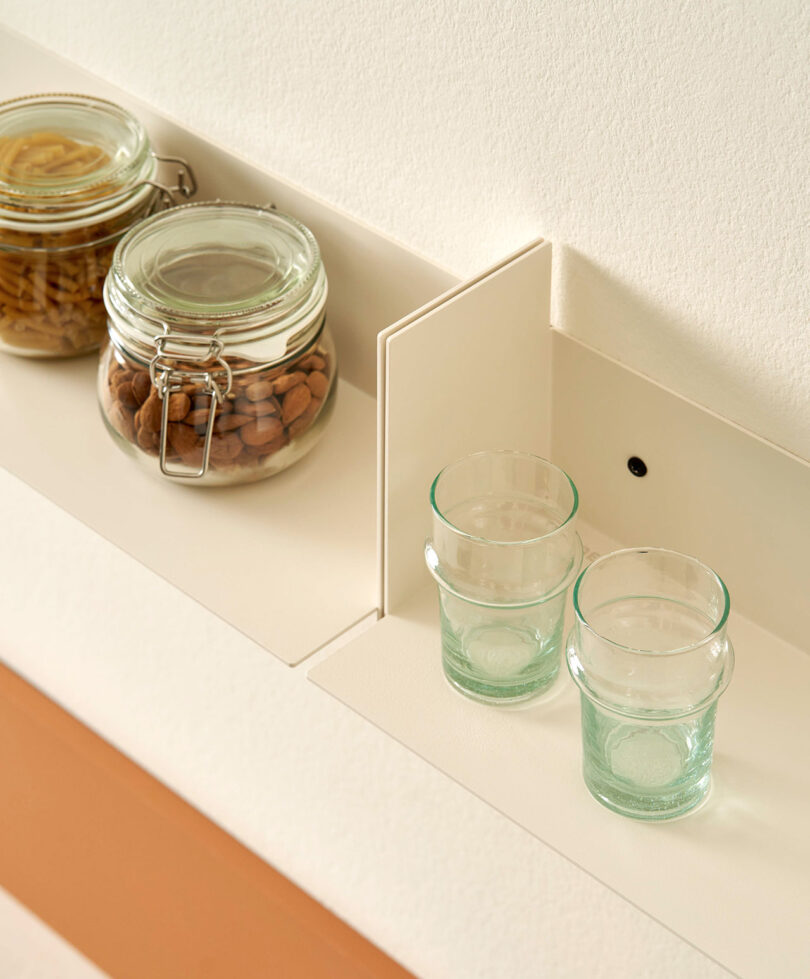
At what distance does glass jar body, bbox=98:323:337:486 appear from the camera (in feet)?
2.24

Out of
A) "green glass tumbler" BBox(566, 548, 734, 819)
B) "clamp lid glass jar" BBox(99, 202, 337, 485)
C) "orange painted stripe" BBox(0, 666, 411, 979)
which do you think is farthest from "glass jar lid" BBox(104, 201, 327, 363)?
"orange painted stripe" BBox(0, 666, 411, 979)

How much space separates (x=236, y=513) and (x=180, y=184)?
0.25 metres

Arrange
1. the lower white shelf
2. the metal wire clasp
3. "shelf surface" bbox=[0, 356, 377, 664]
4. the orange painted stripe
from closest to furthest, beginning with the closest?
1. the lower white shelf
2. "shelf surface" bbox=[0, 356, 377, 664]
3. the metal wire clasp
4. the orange painted stripe

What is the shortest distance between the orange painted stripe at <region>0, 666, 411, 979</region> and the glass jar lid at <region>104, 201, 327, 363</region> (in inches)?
22.8

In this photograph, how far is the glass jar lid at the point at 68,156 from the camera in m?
0.74

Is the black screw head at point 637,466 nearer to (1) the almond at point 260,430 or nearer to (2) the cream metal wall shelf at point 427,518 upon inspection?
(2) the cream metal wall shelf at point 427,518

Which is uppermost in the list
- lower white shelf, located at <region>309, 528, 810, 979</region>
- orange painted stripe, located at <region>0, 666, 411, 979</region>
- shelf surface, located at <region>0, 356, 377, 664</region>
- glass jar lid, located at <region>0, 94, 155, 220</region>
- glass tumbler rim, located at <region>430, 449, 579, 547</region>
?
glass jar lid, located at <region>0, 94, 155, 220</region>

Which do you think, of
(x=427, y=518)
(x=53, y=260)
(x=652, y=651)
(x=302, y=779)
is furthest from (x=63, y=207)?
(x=302, y=779)

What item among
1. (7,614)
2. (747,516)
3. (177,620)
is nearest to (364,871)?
(177,620)

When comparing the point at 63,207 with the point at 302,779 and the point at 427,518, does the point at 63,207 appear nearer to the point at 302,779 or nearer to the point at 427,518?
the point at 427,518

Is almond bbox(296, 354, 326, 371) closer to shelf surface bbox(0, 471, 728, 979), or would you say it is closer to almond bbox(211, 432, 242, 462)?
almond bbox(211, 432, 242, 462)

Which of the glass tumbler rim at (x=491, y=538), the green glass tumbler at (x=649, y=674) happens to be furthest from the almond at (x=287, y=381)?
the green glass tumbler at (x=649, y=674)

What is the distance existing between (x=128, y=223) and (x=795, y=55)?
42cm

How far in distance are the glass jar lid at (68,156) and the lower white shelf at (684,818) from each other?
32cm
